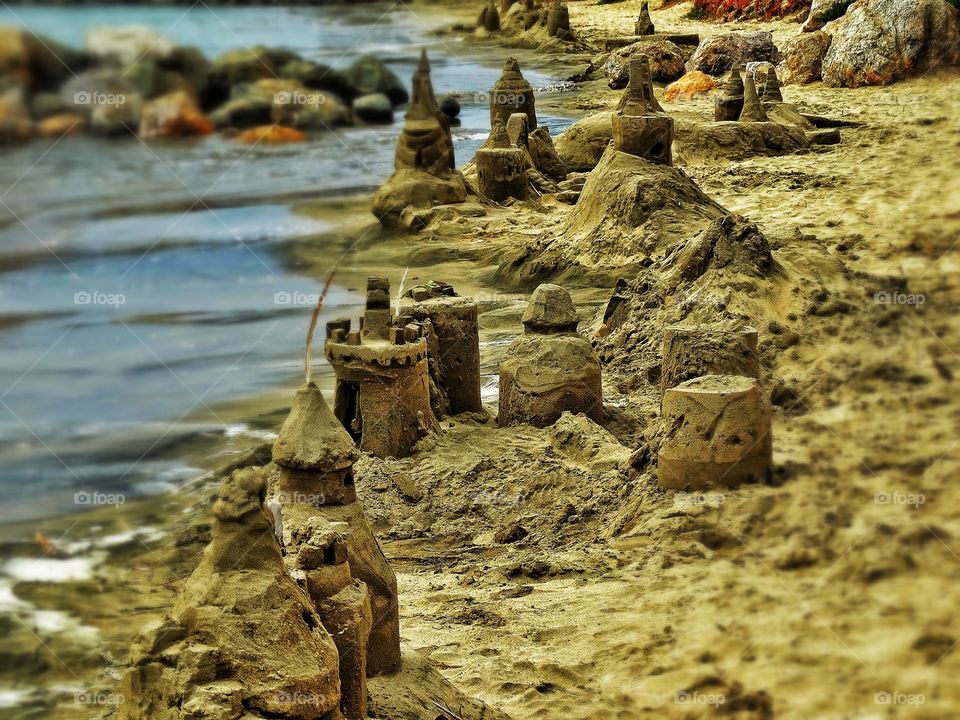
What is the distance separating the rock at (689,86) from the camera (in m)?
20.8

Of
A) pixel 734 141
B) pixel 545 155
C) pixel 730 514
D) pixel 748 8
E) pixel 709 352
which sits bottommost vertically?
pixel 730 514

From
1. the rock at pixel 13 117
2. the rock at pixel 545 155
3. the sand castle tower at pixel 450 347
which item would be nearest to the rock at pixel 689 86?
the rock at pixel 545 155

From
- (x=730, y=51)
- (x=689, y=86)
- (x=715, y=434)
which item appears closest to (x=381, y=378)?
(x=715, y=434)

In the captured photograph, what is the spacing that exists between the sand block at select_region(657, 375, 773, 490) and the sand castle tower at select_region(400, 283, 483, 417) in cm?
235

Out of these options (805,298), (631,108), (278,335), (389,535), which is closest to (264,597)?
(278,335)

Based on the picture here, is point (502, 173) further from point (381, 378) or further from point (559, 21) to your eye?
point (381, 378)

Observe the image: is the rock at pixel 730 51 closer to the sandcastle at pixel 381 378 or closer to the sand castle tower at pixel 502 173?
the sand castle tower at pixel 502 173

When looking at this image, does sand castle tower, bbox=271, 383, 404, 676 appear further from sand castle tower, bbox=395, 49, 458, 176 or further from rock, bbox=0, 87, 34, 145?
sand castle tower, bbox=395, 49, 458, 176

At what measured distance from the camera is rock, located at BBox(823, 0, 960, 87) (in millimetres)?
16844

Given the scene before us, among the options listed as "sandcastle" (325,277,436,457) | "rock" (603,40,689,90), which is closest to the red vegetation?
"rock" (603,40,689,90)

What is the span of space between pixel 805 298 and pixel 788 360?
1101 millimetres

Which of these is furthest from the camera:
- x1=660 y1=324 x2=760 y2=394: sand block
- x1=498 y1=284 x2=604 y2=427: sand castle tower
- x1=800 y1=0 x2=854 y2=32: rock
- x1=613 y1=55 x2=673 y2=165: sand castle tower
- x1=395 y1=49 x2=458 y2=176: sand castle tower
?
x1=800 y1=0 x2=854 y2=32: rock

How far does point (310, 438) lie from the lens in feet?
16.3

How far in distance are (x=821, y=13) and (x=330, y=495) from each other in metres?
17.7
